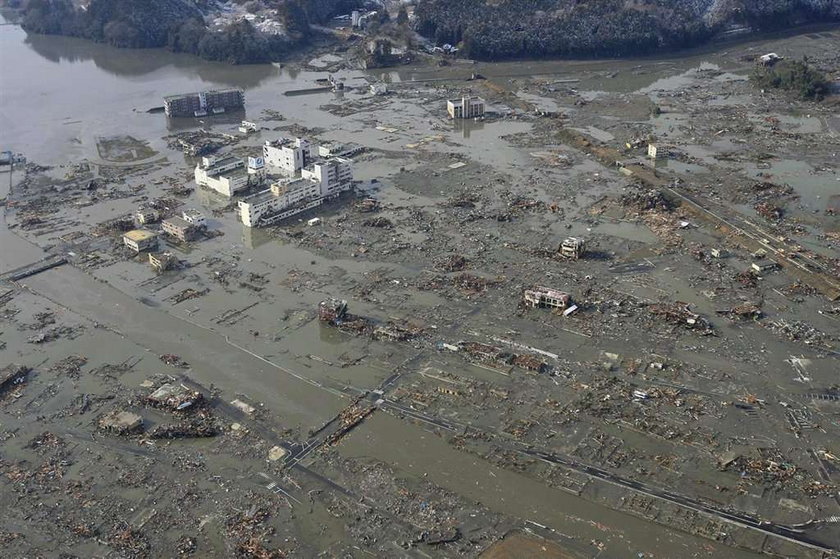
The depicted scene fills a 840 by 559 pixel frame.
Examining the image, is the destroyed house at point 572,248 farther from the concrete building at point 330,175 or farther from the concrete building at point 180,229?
the concrete building at point 180,229

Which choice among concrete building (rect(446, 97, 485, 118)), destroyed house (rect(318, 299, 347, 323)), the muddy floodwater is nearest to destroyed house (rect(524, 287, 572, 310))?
the muddy floodwater

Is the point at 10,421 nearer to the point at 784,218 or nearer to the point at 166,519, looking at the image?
the point at 166,519

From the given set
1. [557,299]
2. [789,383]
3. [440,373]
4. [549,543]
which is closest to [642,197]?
[557,299]

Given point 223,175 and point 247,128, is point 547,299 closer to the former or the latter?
point 223,175

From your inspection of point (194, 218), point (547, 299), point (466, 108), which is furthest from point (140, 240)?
point (466, 108)

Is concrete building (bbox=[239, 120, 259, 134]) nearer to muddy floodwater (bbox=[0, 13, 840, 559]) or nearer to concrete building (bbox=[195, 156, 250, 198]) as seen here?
muddy floodwater (bbox=[0, 13, 840, 559])

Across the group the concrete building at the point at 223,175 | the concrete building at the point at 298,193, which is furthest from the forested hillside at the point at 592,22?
the concrete building at the point at 298,193
